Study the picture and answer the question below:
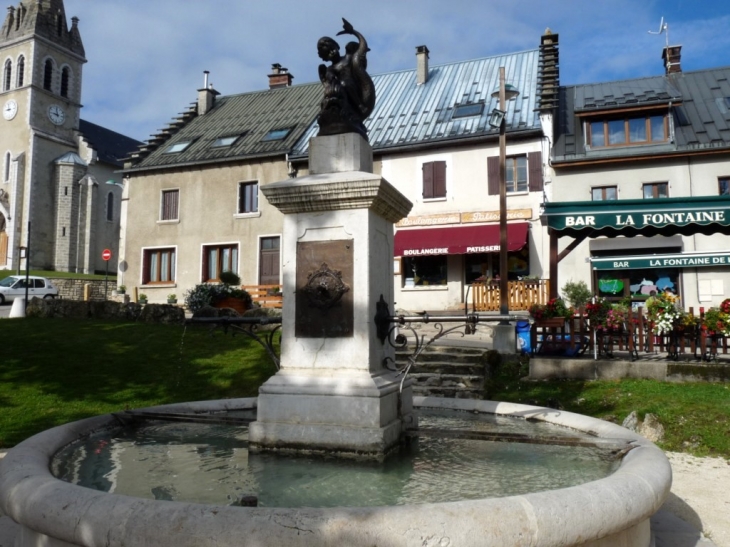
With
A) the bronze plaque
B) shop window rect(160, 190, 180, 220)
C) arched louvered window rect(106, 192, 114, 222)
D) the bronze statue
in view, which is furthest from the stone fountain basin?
arched louvered window rect(106, 192, 114, 222)

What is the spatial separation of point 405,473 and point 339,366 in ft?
3.52

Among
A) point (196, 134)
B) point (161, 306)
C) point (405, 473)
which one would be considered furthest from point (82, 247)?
point (405, 473)

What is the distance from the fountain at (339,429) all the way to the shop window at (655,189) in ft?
59.4

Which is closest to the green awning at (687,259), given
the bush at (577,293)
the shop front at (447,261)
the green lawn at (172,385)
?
the green lawn at (172,385)

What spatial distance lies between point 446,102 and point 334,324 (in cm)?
2289

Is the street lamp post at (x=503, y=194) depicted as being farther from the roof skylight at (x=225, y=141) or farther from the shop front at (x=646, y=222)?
the roof skylight at (x=225, y=141)

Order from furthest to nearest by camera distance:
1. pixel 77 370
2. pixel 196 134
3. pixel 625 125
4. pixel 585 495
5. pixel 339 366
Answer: pixel 196 134 < pixel 625 125 < pixel 77 370 < pixel 339 366 < pixel 585 495

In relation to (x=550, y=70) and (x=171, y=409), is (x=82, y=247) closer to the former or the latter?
(x=550, y=70)

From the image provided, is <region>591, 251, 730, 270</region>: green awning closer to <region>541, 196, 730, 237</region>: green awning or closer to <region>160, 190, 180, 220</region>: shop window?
<region>541, 196, 730, 237</region>: green awning

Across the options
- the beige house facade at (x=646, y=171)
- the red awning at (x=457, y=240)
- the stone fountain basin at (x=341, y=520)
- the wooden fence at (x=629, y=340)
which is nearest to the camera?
the stone fountain basin at (x=341, y=520)

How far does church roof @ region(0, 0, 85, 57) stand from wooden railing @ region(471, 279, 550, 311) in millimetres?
47116

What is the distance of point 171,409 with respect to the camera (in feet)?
19.7

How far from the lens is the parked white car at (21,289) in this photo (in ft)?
94.2

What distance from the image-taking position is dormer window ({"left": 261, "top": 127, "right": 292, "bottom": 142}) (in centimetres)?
2728
